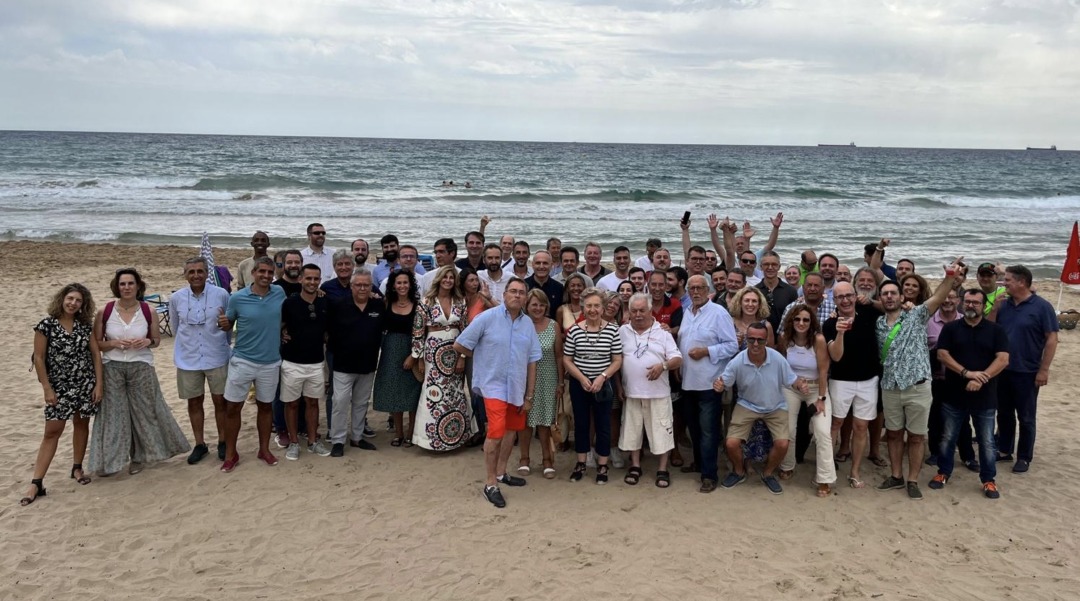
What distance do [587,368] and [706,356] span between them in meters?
0.95

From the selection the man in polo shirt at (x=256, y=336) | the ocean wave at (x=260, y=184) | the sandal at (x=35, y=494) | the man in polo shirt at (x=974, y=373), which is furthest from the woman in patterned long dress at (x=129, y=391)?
the ocean wave at (x=260, y=184)

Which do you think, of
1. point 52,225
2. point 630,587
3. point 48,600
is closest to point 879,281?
point 630,587

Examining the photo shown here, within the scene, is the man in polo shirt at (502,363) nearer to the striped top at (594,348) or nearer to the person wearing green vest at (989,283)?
the striped top at (594,348)

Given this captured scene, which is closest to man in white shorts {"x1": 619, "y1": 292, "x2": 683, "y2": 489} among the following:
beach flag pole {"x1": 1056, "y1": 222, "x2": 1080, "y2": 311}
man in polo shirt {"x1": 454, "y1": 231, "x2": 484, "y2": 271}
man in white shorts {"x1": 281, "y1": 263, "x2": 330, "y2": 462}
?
man in polo shirt {"x1": 454, "y1": 231, "x2": 484, "y2": 271}

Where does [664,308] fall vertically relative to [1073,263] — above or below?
below

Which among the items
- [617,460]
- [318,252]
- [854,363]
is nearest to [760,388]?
[854,363]

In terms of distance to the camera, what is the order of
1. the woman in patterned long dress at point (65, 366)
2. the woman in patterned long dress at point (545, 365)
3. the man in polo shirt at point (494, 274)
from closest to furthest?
A: the woman in patterned long dress at point (65, 366) → the woman in patterned long dress at point (545, 365) → the man in polo shirt at point (494, 274)

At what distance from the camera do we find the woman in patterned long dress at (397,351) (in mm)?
6125

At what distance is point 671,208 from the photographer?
98.2 ft

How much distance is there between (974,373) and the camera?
5.38 metres

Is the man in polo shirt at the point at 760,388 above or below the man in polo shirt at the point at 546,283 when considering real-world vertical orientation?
below

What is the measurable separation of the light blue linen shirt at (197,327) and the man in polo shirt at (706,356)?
3777 mm

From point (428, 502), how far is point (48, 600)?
2.43 metres

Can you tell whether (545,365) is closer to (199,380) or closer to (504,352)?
(504,352)
